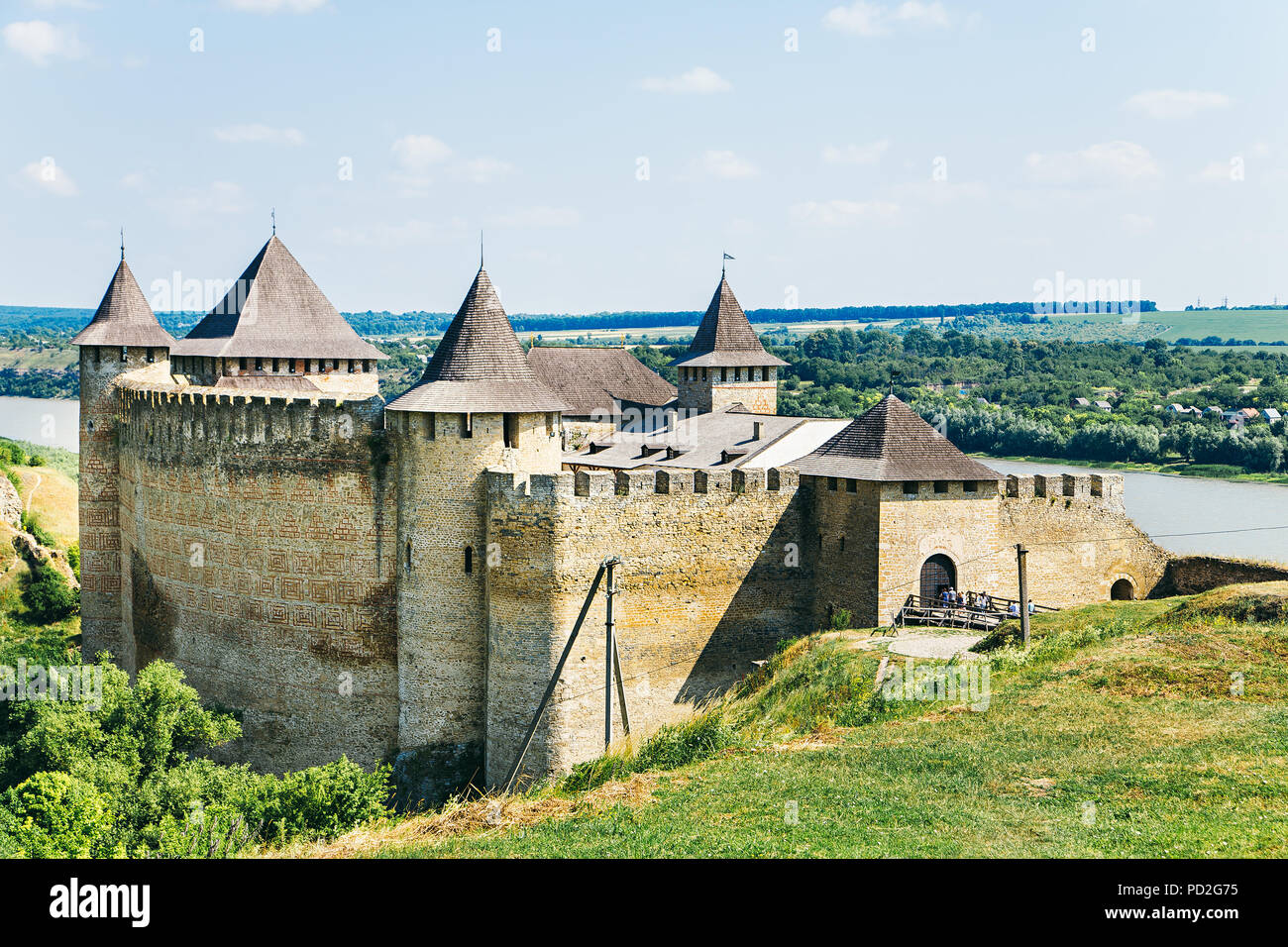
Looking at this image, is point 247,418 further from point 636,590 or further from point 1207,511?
point 1207,511

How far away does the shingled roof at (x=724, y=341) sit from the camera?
120 ft

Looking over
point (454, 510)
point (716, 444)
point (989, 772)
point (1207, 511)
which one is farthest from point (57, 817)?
point (1207, 511)

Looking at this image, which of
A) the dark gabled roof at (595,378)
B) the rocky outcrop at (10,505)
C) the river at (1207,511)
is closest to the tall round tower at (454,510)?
the dark gabled roof at (595,378)

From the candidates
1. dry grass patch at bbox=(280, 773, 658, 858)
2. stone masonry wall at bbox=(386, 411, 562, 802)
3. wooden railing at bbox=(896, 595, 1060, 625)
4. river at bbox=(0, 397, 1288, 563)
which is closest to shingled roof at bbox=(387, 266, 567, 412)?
stone masonry wall at bbox=(386, 411, 562, 802)

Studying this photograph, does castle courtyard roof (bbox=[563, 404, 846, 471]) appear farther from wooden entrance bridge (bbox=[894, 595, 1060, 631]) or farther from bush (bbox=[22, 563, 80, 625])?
bush (bbox=[22, 563, 80, 625])

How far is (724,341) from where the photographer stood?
37.0 m

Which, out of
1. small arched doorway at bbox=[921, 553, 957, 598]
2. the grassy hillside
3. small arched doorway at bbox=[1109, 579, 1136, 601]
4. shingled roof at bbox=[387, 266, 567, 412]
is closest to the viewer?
the grassy hillside

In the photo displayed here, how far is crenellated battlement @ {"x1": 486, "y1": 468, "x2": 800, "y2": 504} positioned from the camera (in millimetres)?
19328

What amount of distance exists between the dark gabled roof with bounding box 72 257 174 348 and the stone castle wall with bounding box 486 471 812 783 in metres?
12.3

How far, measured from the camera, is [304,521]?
21.4m

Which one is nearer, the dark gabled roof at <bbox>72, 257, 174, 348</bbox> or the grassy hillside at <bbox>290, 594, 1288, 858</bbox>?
the grassy hillside at <bbox>290, 594, 1288, 858</bbox>

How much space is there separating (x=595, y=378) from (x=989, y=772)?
28.9 meters
